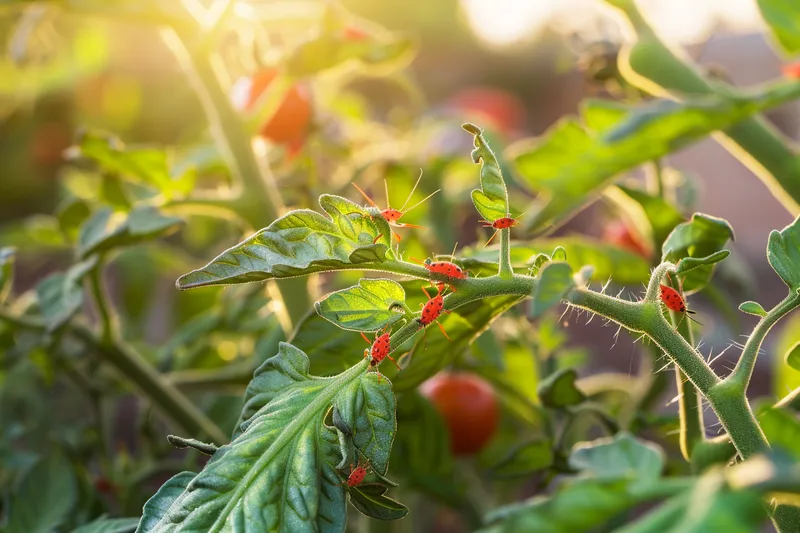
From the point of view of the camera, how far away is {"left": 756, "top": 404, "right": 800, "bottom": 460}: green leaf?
302mm

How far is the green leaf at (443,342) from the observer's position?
1.24 ft

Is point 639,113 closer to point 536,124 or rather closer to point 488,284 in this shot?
point 488,284

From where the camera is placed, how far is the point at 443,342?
39 centimetres

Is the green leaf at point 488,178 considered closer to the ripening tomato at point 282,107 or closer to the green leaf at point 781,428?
the green leaf at point 781,428

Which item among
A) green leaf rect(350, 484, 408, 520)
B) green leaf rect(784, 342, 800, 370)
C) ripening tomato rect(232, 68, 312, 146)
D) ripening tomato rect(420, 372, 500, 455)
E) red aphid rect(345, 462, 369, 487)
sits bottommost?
ripening tomato rect(420, 372, 500, 455)

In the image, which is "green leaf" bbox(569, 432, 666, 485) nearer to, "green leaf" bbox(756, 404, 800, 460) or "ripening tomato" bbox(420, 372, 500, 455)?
"green leaf" bbox(756, 404, 800, 460)

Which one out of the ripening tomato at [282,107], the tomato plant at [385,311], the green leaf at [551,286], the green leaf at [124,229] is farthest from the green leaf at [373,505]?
the ripening tomato at [282,107]

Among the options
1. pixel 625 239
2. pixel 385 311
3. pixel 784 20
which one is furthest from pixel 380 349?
pixel 625 239

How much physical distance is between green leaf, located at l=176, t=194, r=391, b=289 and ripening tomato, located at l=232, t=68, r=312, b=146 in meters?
0.36

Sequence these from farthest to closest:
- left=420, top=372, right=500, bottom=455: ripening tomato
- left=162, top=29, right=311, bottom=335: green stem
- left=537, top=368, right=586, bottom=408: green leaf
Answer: left=420, top=372, right=500, bottom=455: ripening tomato → left=162, top=29, right=311, bottom=335: green stem → left=537, top=368, right=586, bottom=408: green leaf

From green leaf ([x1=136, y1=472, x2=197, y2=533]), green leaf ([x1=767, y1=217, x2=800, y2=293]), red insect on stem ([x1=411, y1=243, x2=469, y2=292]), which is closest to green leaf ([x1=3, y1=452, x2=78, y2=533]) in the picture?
green leaf ([x1=136, y1=472, x2=197, y2=533])

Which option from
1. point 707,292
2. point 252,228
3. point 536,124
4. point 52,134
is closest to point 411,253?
point 252,228

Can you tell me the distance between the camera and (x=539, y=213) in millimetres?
314

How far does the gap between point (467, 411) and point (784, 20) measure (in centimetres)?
48
